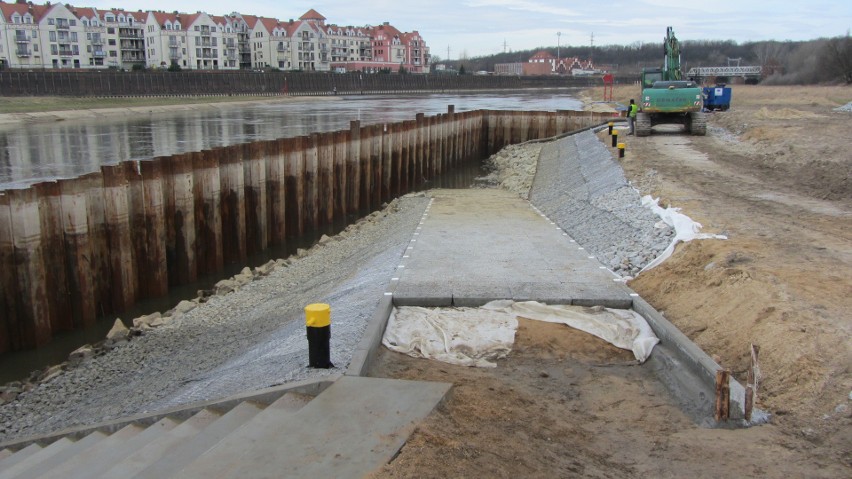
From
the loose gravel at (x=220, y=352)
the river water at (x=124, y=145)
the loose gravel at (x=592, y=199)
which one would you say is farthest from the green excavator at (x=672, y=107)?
the loose gravel at (x=220, y=352)

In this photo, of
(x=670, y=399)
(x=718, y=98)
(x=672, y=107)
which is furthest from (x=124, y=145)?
(x=670, y=399)

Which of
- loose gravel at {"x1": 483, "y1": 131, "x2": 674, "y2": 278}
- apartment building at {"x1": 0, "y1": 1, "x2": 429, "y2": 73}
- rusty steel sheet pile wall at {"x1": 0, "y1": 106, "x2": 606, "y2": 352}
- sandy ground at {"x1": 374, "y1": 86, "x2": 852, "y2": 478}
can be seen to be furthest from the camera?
apartment building at {"x1": 0, "y1": 1, "x2": 429, "y2": 73}

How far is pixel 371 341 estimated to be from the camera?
6637mm

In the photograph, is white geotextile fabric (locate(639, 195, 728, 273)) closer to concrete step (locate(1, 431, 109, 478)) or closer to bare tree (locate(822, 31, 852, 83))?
concrete step (locate(1, 431, 109, 478))

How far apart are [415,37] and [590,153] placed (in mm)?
151480

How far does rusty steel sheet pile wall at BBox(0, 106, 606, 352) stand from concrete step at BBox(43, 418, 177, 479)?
17.0 ft

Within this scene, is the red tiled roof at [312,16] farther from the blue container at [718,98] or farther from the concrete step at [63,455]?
the concrete step at [63,455]

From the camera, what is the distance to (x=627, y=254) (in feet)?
33.6

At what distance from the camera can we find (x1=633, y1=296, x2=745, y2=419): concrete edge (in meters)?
5.34

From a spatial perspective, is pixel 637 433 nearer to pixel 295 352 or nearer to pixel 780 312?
pixel 780 312

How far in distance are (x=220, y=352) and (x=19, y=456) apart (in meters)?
2.87

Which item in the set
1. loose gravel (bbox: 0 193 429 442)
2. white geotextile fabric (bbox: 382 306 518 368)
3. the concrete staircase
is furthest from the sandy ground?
loose gravel (bbox: 0 193 429 442)

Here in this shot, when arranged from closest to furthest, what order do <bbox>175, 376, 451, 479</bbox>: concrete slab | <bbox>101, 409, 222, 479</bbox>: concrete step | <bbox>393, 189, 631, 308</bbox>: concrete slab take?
1. <bbox>175, 376, 451, 479</bbox>: concrete slab
2. <bbox>101, 409, 222, 479</bbox>: concrete step
3. <bbox>393, 189, 631, 308</bbox>: concrete slab

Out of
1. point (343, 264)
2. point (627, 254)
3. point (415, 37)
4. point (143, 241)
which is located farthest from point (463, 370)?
point (415, 37)
